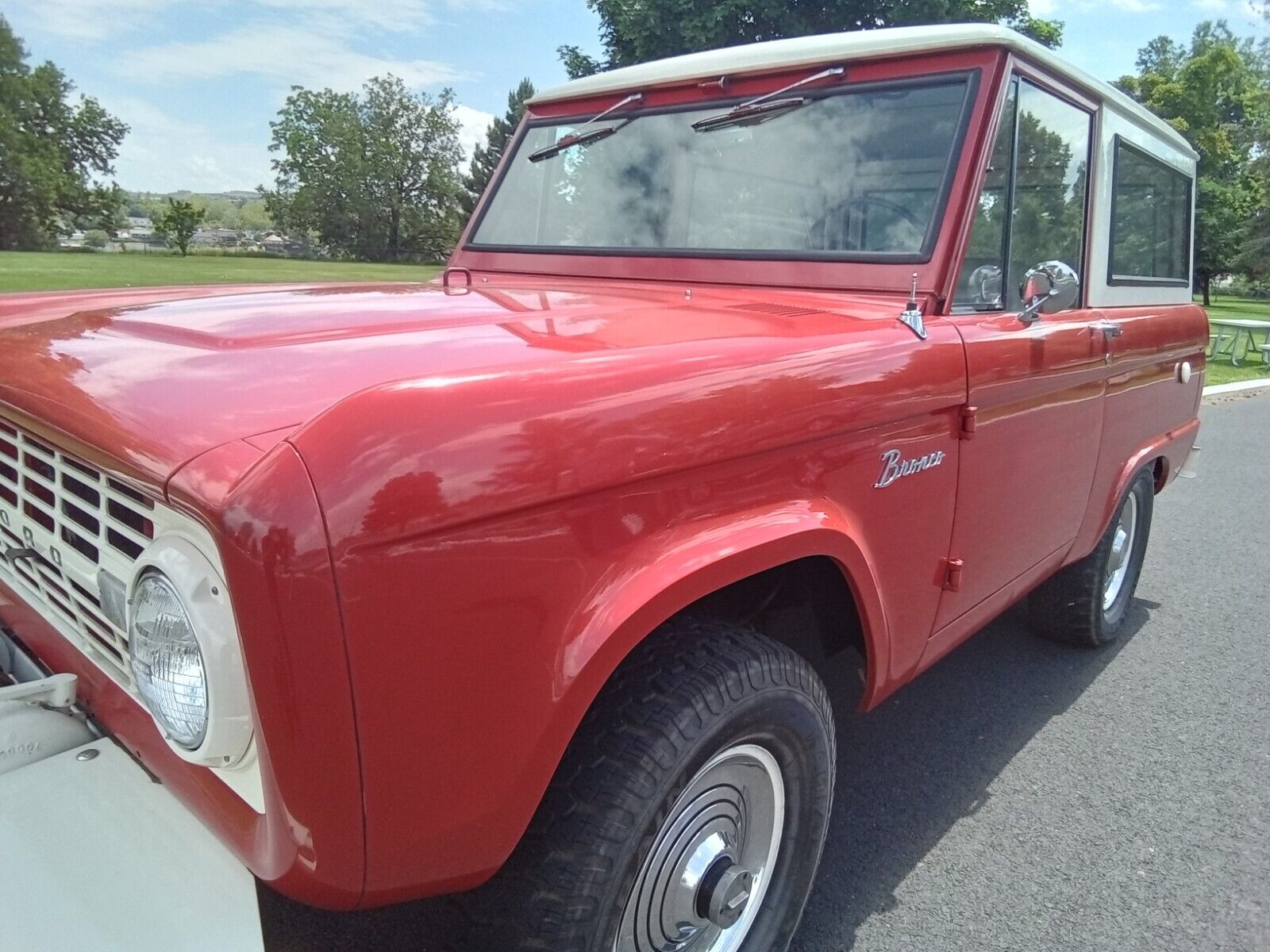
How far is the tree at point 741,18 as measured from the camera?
1786 centimetres

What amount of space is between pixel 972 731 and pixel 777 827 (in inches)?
58.4

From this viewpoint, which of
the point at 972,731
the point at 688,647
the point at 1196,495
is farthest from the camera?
the point at 1196,495

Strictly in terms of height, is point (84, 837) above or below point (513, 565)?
below

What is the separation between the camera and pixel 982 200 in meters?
Result: 2.40

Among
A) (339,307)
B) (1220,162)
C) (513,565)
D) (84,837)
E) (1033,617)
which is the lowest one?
(1033,617)

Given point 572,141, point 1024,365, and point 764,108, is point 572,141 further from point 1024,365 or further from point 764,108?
point 1024,365

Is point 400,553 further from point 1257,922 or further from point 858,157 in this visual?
point 1257,922

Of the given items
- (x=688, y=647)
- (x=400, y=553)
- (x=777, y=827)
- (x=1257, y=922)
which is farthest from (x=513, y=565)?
(x=1257, y=922)

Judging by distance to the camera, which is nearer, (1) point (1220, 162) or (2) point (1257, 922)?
(2) point (1257, 922)

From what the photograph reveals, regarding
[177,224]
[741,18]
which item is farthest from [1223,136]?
[177,224]

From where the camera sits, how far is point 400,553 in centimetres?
116

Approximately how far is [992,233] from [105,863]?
2.35 meters

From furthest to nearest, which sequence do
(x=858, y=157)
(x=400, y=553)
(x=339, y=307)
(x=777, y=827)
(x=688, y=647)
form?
(x=858, y=157)
(x=339, y=307)
(x=777, y=827)
(x=688, y=647)
(x=400, y=553)

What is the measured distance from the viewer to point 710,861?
5.86 feet
